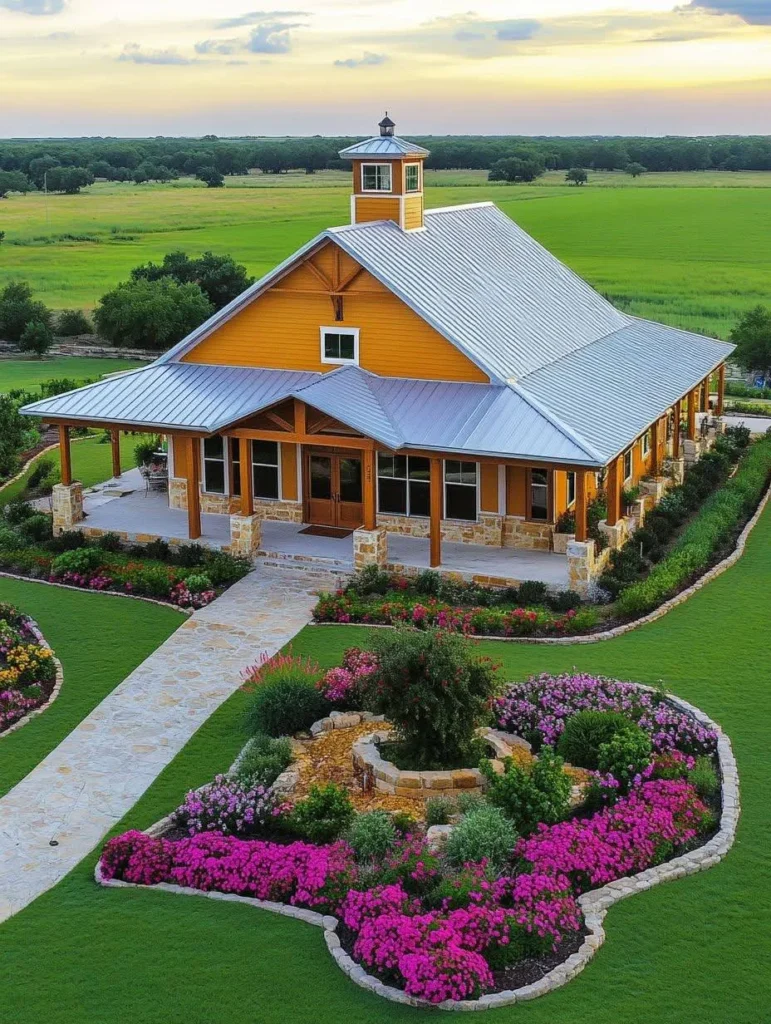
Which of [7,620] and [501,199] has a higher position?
[501,199]

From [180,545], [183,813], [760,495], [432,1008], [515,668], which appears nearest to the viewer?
[432,1008]

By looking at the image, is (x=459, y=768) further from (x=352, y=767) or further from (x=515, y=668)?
(x=515, y=668)

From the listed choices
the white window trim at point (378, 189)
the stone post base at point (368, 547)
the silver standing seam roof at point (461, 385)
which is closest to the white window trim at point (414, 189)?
the white window trim at point (378, 189)

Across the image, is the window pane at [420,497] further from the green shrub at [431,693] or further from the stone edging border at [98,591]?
the green shrub at [431,693]

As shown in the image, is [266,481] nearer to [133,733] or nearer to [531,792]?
[133,733]

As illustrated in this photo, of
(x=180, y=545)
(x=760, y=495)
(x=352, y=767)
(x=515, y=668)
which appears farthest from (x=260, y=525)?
(x=760, y=495)

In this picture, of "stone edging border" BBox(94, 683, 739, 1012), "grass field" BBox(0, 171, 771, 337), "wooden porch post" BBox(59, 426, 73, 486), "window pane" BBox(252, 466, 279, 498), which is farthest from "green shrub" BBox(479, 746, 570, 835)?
"grass field" BBox(0, 171, 771, 337)

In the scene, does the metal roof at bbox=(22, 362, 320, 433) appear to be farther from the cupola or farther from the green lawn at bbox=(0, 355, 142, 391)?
the green lawn at bbox=(0, 355, 142, 391)
